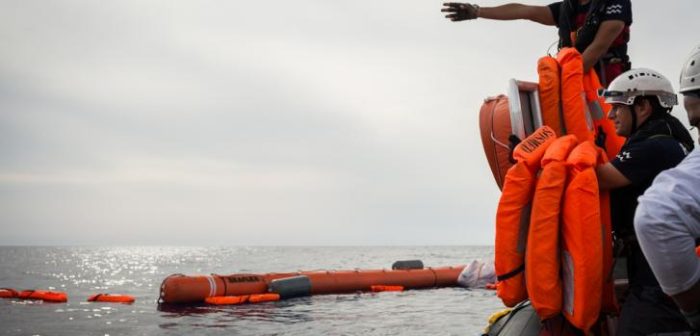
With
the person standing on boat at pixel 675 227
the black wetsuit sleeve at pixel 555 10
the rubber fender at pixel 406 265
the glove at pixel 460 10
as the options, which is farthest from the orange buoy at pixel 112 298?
the person standing on boat at pixel 675 227

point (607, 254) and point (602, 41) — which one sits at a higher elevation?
point (602, 41)

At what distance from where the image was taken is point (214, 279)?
20469mm

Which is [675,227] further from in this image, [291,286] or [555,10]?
[291,286]

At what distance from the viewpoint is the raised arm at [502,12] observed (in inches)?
223

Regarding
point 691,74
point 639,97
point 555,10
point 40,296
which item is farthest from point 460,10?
point 40,296

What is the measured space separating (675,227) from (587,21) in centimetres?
361

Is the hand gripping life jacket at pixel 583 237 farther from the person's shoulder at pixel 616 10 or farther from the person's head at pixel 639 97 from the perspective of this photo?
the person's shoulder at pixel 616 10

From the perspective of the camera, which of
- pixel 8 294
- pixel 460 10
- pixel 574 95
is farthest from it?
pixel 8 294

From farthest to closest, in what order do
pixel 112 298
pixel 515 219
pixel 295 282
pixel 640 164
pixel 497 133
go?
pixel 112 298, pixel 295 282, pixel 497 133, pixel 515 219, pixel 640 164

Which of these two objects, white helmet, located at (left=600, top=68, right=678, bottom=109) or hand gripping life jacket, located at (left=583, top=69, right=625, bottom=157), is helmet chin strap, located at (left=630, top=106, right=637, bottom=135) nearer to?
white helmet, located at (left=600, top=68, right=678, bottom=109)

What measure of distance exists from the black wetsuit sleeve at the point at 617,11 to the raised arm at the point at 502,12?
0.78m

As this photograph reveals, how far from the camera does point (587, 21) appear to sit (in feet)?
17.2

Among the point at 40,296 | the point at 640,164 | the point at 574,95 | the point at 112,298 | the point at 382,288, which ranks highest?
the point at 574,95

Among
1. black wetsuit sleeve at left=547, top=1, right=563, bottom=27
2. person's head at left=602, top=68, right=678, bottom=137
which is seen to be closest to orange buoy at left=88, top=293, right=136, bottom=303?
black wetsuit sleeve at left=547, top=1, right=563, bottom=27
